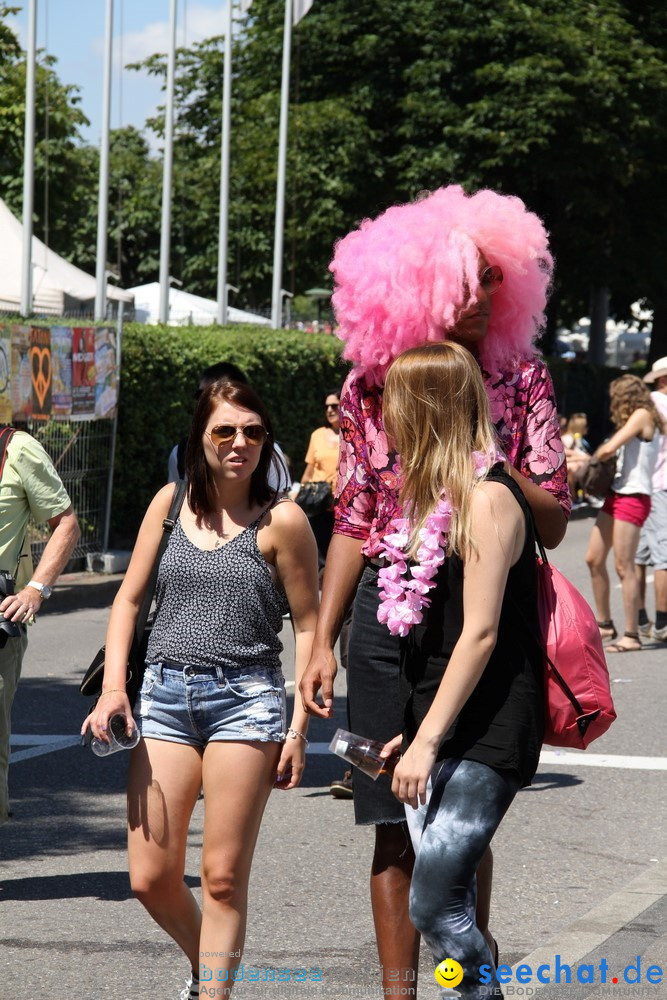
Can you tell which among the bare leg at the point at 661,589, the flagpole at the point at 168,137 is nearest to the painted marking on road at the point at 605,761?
the bare leg at the point at 661,589

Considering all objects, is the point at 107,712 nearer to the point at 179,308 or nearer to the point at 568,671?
the point at 568,671

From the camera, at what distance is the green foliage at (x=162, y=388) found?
49.7 ft

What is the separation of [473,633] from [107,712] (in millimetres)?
1070

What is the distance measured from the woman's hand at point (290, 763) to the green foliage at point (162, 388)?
1156 centimetres

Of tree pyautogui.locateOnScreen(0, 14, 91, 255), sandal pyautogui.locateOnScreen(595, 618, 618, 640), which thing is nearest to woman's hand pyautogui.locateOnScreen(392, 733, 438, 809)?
sandal pyautogui.locateOnScreen(595, 618, 618, 640)

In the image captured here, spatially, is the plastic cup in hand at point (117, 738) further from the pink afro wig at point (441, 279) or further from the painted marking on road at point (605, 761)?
the painted marking on road at point (605, 761)

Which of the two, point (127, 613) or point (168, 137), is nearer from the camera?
point (127, 613)

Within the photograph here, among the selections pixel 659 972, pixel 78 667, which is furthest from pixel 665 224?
pixel 659 972

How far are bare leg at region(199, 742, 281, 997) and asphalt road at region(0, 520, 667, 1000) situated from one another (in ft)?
2.19

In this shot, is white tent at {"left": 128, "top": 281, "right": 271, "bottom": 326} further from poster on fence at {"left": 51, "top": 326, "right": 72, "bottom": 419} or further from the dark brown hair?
the dark brown hair

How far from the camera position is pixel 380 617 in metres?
3.25

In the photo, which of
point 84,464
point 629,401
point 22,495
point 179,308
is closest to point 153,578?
point 22,495

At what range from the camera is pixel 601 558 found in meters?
10.6

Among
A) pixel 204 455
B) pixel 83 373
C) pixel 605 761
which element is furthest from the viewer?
pixel 83 373
